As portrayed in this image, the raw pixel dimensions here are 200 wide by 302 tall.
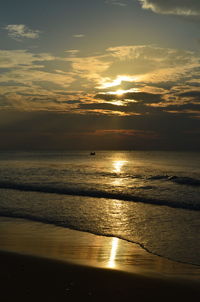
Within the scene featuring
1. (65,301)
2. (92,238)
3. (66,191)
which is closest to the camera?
(65,301)

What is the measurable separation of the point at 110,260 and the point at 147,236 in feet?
10.1

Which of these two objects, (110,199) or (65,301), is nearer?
(65,301)

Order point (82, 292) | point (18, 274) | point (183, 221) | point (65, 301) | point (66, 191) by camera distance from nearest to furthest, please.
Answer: point (65, 301)
point (82, 292)
point (18, 274)
point (183, 221)
point (66, 191)

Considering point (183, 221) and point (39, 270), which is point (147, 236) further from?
point (39, 270)

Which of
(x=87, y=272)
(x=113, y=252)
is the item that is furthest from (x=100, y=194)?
(x=87, y=272)

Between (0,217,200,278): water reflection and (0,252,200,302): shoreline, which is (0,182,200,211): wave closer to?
(0,217,200,278): water reflection

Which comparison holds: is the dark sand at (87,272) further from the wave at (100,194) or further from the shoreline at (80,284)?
the wave at (100,194)

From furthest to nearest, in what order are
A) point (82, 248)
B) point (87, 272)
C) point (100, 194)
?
point (100, 194), point (82, 248), point (87, 272)

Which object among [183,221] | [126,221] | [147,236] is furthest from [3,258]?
[183,221]

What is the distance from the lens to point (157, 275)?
7.43 meters

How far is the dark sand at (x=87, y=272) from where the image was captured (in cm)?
629

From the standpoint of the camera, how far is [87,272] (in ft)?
24.7

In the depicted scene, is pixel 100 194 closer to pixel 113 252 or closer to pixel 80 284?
A: pixel 113 252

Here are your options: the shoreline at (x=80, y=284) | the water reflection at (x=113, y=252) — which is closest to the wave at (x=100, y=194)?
the water reflection at (x=113, y=252)
